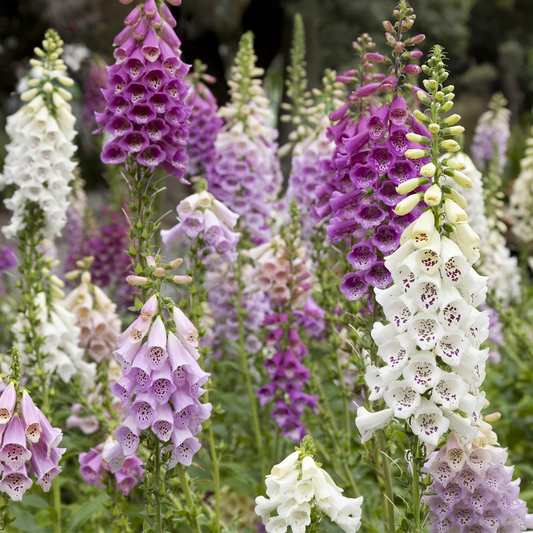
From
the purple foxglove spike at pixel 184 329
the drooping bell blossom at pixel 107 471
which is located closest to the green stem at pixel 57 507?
the drooping bell blossom at pixel 107 471

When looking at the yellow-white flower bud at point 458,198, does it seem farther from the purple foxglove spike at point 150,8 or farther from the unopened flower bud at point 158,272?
the purple foxglove spike at point 150,8

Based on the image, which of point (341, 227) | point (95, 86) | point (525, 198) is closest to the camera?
point (341, 227)

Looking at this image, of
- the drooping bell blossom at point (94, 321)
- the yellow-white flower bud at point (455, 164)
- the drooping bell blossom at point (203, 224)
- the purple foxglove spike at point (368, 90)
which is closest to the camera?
the yellow-white flower bud at point (455, 164)

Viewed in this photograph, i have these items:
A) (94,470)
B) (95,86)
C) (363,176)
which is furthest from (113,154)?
(95,86)

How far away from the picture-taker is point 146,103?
121 inches

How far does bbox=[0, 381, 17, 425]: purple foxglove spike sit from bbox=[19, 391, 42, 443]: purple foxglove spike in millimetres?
39

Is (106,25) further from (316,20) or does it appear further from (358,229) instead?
(358,229)

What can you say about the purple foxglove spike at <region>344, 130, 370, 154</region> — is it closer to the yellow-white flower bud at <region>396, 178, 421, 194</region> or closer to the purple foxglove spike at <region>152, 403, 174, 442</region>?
the yellow-white flower bud at <region>396, 178, 421, 194</region>

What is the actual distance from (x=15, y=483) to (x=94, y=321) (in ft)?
6.66

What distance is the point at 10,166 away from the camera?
164 inches

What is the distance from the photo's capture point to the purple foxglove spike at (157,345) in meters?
2.35

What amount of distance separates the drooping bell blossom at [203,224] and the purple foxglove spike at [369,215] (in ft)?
2.95

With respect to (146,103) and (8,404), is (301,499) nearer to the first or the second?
(8,404)

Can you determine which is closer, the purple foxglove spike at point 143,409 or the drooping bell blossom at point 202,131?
the purple foxglove spike at point 143,409
